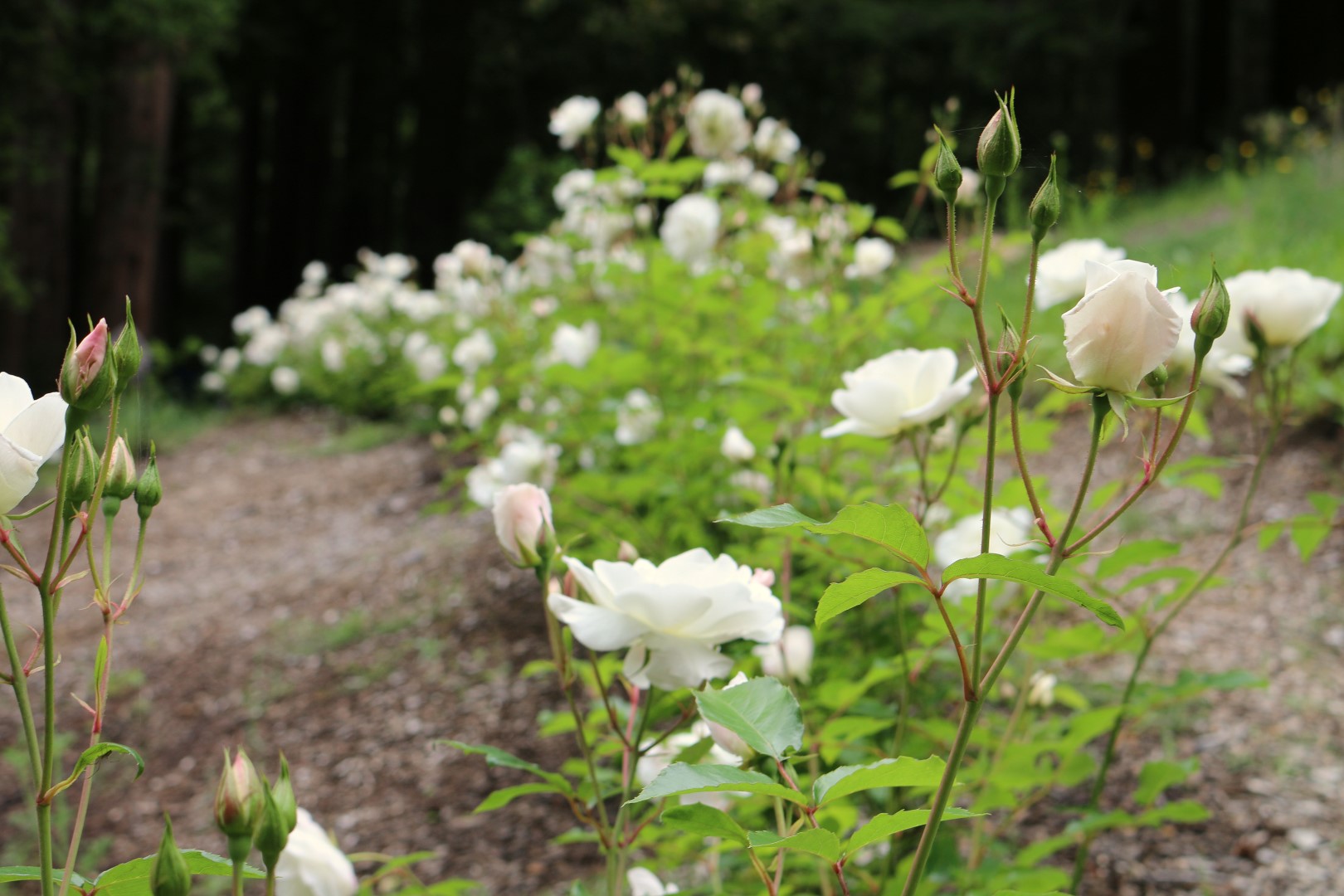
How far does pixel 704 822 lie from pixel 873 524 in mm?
203

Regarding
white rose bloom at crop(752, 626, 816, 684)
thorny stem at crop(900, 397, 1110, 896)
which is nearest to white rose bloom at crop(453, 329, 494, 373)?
white rose bloom at crop(752, 626, 816, 684)

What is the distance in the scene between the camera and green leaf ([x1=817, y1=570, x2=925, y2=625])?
0.57 m

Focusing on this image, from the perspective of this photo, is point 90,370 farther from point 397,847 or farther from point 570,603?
point 397,847

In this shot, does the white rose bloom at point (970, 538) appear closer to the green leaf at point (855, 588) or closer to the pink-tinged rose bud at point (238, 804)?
the green leaf at point (855, 588)

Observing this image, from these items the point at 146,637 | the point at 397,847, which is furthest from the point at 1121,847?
the point at 146,637

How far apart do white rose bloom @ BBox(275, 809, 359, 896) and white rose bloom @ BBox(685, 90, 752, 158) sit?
161 centimetres

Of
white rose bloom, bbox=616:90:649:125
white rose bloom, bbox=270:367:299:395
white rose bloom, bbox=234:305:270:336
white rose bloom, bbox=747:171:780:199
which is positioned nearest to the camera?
white rose bloom, bbox=616:90:649:125

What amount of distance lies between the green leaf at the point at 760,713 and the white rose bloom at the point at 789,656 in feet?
1.61

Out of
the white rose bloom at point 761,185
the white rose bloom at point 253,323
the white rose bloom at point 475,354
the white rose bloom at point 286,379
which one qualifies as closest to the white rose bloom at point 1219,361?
the white rose bloom at point 761,185

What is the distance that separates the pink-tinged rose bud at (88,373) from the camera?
0.56 metres

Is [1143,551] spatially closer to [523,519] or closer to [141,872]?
[523,519]

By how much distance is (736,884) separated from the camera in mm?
1439

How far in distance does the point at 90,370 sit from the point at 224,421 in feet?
24.3

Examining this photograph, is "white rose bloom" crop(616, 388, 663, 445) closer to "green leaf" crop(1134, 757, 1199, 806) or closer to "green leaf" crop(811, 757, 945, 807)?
"green leaf" crop(1134, 757, 1199, 806)
